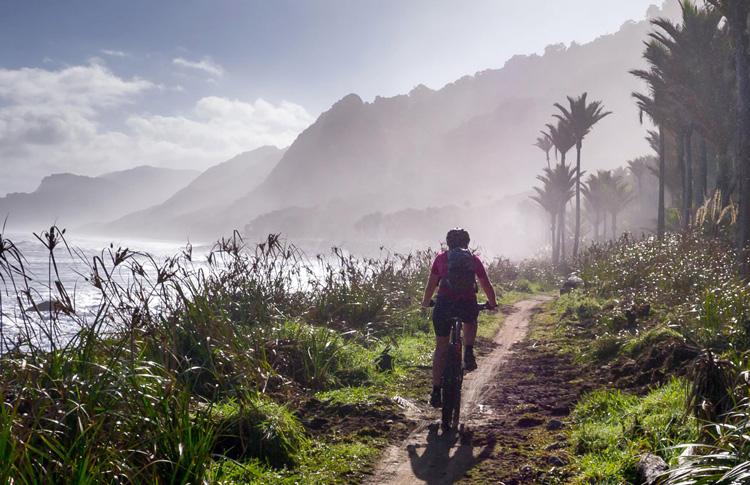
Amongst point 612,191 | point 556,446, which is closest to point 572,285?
point 556,446

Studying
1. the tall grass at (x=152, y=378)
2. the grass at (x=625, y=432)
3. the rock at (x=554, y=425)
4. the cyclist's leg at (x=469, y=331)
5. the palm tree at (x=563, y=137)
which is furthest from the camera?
the palm tree at (x=563, y=137)

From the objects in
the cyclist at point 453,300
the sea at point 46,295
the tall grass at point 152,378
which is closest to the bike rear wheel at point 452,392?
the cyclist at point 453,300

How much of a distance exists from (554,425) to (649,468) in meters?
2.00

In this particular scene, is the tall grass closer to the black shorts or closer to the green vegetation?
the green vegetation

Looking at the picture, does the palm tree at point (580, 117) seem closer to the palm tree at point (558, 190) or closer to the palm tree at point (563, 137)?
the palm tree at point (563, 137)

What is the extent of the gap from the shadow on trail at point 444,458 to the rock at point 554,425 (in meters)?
0.67

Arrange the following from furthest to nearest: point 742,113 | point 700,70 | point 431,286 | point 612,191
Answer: point 612,191 < point 700,70 < point 742,113 < point 431,286

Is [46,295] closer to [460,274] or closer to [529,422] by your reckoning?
[460,274]

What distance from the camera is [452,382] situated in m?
5.78

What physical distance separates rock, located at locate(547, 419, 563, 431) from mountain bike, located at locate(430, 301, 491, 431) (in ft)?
3.05

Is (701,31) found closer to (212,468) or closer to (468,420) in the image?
(468,420)

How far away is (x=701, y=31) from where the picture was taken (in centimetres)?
2567

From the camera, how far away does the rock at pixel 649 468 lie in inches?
146

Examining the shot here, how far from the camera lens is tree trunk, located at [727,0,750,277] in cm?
1242
